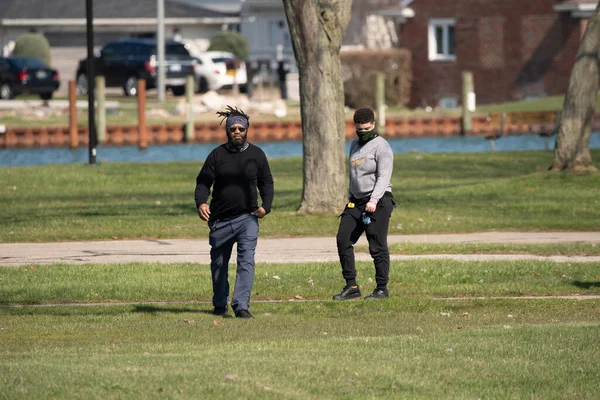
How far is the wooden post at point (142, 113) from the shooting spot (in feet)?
112

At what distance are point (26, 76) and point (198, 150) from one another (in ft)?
61.4

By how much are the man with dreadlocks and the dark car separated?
143ft

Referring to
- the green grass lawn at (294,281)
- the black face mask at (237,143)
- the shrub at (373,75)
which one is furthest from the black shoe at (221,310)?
the shrub at (373,75)

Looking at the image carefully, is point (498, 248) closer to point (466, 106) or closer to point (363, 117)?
point (363, 117)

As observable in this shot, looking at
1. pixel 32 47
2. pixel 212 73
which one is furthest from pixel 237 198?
pixel 32 47

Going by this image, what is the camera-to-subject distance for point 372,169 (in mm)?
11688

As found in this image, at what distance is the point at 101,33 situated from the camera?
70.1 metres

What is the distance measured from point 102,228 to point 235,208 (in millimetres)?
7340

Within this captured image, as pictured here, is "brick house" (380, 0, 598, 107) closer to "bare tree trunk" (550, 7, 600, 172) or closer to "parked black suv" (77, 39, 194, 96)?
"parked black suv" (77, 39, 194, 96)

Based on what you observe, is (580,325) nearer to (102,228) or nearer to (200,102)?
(102,228)

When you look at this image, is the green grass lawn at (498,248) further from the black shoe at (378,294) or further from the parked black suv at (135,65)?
the parked black suv at (135,65)

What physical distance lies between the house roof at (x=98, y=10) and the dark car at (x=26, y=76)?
14.3 meters

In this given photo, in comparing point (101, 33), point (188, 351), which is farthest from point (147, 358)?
point (101, 33)

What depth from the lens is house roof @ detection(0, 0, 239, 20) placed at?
6825cm
